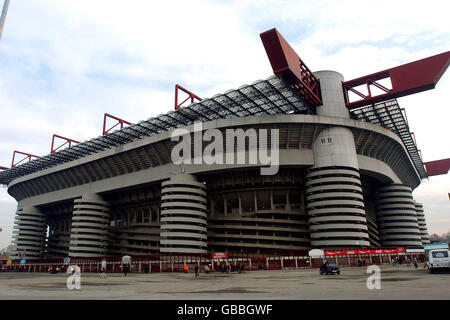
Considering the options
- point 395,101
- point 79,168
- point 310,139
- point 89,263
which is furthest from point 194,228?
point 395,101

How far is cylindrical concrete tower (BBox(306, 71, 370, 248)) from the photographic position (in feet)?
168

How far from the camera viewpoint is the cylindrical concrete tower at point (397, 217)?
69625mm

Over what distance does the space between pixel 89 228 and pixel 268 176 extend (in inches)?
1658

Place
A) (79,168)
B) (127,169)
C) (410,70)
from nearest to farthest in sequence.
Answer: (410,70), (127,169), (79,168)

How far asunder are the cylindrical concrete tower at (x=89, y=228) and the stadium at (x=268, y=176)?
250mm

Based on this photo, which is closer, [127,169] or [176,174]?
[176,174]

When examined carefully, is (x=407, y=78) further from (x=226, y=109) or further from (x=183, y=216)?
(x=183, y=216)

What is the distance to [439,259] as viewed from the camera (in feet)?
90.8

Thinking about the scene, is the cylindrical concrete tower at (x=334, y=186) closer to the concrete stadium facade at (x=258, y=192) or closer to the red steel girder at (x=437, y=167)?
the concrete stadium facade at (x=258, y=192)
